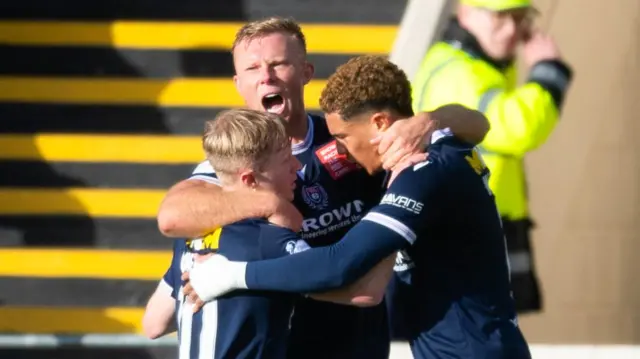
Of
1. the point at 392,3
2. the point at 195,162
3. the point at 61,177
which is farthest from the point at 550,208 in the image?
the point at 61,177

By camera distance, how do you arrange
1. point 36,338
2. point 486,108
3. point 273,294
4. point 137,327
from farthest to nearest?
point 137,327 < point 36,338 < point 486,108 < point 273,294

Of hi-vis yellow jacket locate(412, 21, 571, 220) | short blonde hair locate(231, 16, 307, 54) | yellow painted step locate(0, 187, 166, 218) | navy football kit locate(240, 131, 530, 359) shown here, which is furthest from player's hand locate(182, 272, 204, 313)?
yellow painted step locate(0, 187, 166, 218)

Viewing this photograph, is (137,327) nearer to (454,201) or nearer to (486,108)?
(486,108)

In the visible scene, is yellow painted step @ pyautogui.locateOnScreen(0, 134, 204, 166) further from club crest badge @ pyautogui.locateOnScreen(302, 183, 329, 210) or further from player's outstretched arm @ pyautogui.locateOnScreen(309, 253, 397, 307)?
player's outstretched arm @ pyautogui.locateOnScreen(309, 253, 397, 307)

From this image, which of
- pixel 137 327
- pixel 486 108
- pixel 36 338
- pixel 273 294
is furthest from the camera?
pixel 137 327

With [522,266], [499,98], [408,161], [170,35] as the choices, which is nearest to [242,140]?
[408,161]

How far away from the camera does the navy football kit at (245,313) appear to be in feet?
11.1

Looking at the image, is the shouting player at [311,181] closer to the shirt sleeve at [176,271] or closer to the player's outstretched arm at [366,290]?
the shirt sleeve at [176,271]

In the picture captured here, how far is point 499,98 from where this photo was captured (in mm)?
5359

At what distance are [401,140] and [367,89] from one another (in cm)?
17

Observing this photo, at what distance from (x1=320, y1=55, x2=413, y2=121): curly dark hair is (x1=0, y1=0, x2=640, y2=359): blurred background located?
2.94 meters

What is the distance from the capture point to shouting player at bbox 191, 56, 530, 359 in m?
3.50

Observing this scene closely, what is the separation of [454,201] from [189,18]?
3666 mm

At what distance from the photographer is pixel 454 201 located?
360 centimetres
